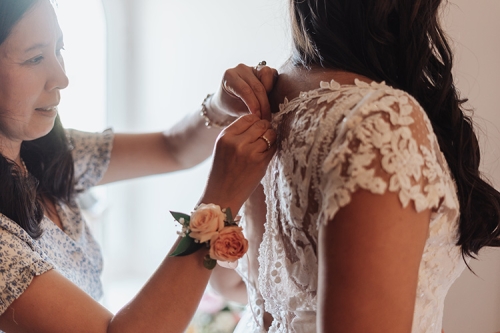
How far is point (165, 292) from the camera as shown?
3.07ft

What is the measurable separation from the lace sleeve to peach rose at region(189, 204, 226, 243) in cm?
23

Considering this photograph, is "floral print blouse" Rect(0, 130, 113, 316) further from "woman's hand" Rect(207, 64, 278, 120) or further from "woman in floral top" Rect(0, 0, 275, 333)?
"woman's hand" Rect(207, 64, 278, 120)

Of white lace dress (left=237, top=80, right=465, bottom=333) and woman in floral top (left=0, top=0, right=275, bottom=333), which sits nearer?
white lace dress (left=237, top=80, right=465, bottom=333)

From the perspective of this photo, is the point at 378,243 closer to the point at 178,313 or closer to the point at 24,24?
the point at 178,313

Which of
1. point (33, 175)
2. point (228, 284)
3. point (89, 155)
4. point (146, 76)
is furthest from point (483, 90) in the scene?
point (146, 76)

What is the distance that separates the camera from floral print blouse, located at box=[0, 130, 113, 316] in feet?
3.17

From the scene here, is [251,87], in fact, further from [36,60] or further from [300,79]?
[36,60]

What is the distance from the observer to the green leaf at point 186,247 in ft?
2.99

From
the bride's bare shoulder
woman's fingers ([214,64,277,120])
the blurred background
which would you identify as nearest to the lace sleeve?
the bride's bare shoulder

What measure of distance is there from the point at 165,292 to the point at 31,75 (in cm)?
54

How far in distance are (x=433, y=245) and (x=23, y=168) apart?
1018mm

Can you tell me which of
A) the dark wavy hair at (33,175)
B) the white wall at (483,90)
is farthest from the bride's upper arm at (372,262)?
the white wall at (483,90)

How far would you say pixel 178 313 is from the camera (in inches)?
37.0

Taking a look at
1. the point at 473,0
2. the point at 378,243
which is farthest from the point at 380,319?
the point at 473,0
